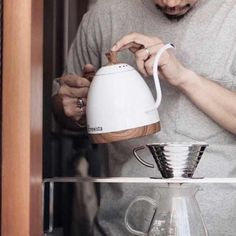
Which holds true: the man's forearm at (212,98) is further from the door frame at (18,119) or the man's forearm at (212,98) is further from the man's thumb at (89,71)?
the door frame at (18,119)

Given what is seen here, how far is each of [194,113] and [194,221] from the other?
0.16 m

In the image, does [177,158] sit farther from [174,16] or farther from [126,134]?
[174,16]

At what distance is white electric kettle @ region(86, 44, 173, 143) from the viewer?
682 millimetres

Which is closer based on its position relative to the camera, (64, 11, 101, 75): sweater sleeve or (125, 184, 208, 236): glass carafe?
(125, 184, 208, 236): glass carafe

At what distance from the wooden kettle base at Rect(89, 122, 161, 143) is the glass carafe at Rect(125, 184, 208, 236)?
0.26 ft

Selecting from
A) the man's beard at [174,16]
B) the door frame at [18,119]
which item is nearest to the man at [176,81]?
the man's beard at [174,16]

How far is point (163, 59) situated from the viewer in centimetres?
71

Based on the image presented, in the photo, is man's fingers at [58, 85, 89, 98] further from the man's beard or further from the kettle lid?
the man's beard

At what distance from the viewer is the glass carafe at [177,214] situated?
2.18ft

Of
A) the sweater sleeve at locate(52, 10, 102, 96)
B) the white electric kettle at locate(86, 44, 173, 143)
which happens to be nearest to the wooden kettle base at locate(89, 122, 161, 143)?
the white electric kettle at locate(86, 44, 173, 143)

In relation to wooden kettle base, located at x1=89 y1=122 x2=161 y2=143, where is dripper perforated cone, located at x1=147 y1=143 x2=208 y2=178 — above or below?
below

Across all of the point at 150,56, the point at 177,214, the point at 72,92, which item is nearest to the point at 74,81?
the point at 72,92

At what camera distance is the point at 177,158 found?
0.67m

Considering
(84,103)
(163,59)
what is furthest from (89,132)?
(163,59)
